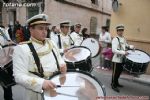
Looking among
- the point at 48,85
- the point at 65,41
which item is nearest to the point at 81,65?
the point at 65,41

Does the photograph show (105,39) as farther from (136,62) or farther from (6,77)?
(6,77)

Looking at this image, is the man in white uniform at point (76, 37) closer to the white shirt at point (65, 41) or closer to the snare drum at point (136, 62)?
the white shirt at point (65, 41)

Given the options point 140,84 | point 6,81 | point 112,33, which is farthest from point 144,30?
point 6,81

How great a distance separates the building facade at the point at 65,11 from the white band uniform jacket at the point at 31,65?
16364 mm

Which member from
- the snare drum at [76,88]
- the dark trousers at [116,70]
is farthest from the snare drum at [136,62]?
the snare drum at [76,88]

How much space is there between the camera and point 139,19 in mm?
10734

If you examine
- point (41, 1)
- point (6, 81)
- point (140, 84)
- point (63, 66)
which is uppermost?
point (41, 1)

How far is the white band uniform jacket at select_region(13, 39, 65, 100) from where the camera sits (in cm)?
291

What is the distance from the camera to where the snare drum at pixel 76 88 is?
2.83 meters

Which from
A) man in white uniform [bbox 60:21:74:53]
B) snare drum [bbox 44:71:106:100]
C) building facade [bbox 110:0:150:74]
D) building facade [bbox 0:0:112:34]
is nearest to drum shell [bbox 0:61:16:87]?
man in white uniform [bbox 60:21:74:53]

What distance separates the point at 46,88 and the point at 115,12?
902cm

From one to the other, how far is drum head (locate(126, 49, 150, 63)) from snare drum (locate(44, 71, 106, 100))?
14.5 ft

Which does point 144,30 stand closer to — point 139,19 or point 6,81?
point 139,19

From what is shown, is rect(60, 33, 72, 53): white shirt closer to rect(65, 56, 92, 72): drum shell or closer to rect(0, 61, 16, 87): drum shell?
rect(65, 56, 92, 72): drum shell
